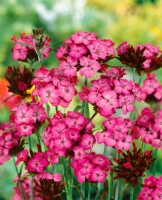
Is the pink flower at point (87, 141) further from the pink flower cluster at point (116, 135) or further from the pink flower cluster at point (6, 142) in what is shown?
the pink flower cluster at point (6, 142)

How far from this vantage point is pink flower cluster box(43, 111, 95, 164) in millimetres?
1039

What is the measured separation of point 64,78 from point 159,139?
0.29 meters

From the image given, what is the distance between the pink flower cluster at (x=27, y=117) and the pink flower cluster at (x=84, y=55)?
0.10 m

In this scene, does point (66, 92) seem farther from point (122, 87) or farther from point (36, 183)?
point (36, 183)

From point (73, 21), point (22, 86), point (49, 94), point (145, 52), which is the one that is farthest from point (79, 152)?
point (73, 21)

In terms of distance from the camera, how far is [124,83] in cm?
105

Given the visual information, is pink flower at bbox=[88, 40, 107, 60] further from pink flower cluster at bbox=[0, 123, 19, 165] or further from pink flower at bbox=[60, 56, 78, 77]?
pink flower cluster at bbox=[0, 123, 19, 165]

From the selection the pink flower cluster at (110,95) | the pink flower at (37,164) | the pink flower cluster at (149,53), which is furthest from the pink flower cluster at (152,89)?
the pink flower at (37,164)

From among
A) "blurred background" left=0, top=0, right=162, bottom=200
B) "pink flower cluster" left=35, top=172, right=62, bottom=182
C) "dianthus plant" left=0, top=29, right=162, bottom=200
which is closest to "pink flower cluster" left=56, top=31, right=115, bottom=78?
"dianthus plant" left=0, top=29, right=162, bottom=200

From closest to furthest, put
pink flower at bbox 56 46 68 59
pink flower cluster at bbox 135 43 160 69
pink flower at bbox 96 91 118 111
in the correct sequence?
pink flower at bbox 96 91 118 111 → pink flower at bbox 56 46 68 59 → pink flower cluster at bbox 135 43 160 69

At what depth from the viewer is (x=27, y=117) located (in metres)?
1.07

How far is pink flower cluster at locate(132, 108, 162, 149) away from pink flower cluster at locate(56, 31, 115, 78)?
8.1 inches

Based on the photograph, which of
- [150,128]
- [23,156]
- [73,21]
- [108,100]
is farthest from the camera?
[73,21]

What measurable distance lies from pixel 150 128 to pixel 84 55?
0.84 feet
